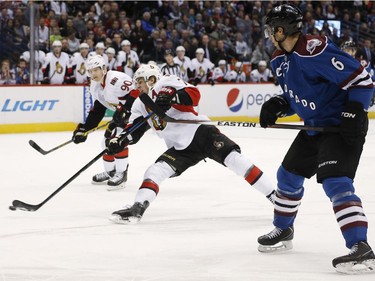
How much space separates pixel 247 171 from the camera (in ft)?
16.9

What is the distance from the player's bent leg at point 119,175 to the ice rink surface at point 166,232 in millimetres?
75

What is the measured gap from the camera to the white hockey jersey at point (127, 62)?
1222cm

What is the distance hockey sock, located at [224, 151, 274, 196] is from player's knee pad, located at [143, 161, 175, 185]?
345 mm

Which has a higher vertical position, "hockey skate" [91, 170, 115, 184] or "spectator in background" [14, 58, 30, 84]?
"hockey skate" [91, 170, 115, 184]

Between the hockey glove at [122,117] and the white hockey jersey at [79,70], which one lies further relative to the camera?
the white hockey jersey at [79,70]

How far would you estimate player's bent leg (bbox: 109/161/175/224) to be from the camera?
4.96 meters

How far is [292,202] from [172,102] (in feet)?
4.33

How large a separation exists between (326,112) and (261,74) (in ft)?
32.0

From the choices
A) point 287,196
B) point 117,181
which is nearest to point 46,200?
point 117,181

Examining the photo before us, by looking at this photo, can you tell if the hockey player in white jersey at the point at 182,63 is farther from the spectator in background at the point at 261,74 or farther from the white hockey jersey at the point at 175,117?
the white hockey jersey at the point at 175,117

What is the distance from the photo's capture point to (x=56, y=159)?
830 centimetres

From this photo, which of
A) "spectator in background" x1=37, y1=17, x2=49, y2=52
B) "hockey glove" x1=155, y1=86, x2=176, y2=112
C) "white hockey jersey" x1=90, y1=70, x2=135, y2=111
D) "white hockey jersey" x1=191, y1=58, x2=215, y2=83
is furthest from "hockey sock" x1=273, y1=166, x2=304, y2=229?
"white hockey jersey" x1=191, y1=58, x2=215, y2=83

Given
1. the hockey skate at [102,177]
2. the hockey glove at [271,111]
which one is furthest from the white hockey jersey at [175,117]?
the hockey skate at [102,177]

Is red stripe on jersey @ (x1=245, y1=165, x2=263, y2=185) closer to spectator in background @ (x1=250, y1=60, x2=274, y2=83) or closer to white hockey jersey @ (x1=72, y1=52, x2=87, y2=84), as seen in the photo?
white hockey jersey @ (x1=72, y1=52, x2=87, y2=84)
